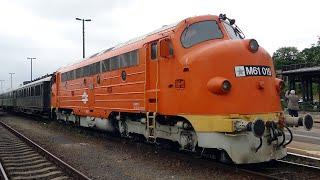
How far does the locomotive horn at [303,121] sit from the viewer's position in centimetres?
963

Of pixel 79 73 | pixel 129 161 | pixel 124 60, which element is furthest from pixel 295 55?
pixel 129 161

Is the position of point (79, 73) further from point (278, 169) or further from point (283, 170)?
point (283, 170)

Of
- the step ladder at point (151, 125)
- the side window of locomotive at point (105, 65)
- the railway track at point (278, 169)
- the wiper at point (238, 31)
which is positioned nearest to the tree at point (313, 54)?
the side window of locomotive at point (105, 65)

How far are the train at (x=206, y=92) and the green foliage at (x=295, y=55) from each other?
7069 cm

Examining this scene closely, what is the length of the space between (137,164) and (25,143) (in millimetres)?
7091

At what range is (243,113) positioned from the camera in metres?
9.38

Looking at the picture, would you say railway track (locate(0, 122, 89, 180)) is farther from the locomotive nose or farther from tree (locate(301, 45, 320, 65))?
tree (locate(301, 45, 320, 65))

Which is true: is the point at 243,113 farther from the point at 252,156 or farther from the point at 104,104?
the point at 104,104

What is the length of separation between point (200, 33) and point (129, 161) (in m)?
3.75

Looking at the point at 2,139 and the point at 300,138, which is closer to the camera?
the point at 300,138

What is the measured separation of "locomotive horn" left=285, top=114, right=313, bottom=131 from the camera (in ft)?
31.6

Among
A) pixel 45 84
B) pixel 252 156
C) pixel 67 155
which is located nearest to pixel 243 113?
pixel 252 156

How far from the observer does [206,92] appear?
9.61 m

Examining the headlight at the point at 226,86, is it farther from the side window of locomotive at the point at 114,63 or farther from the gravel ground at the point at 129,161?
the side window of locomotive at the point at 114,63
